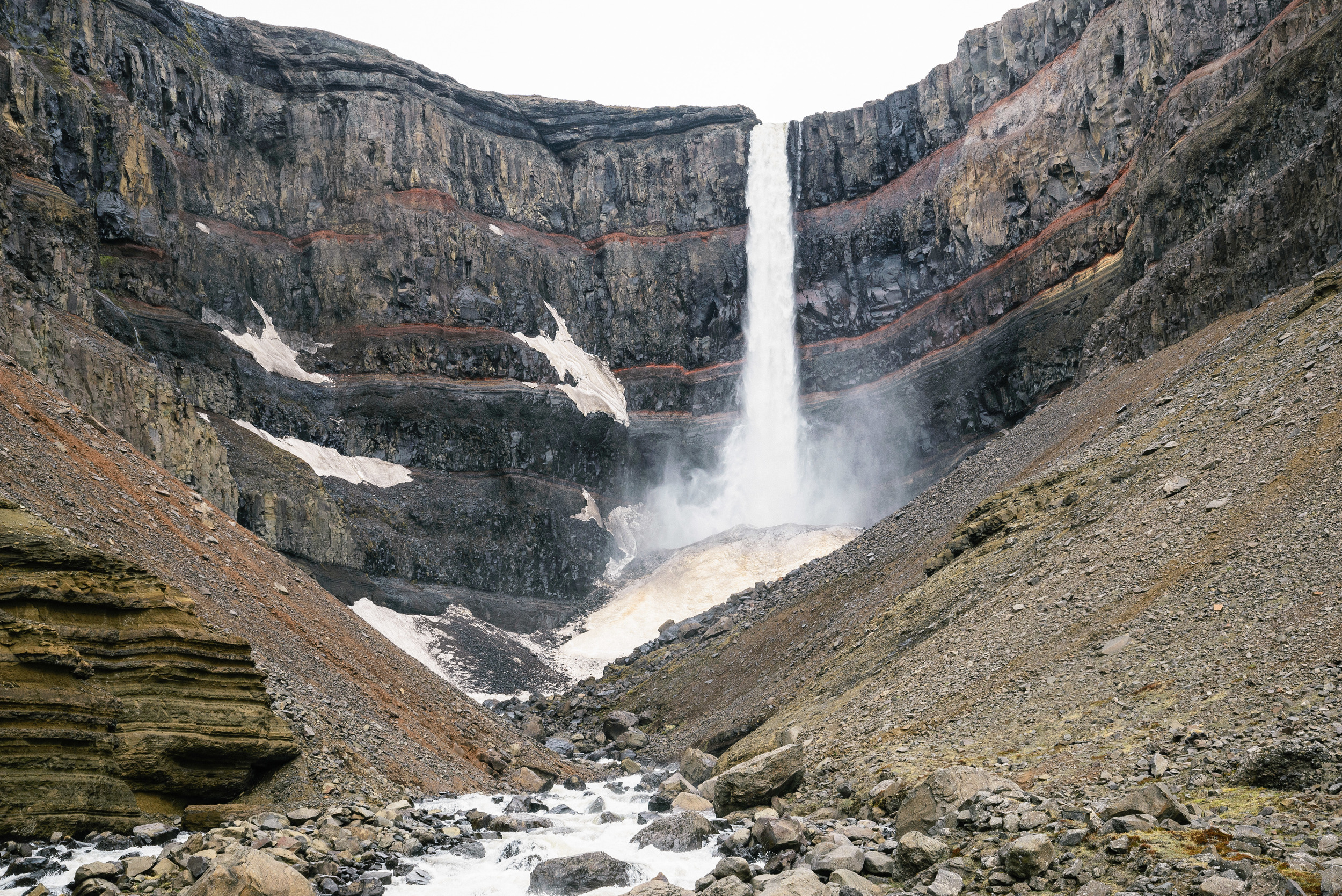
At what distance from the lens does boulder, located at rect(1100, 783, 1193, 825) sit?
7.95m

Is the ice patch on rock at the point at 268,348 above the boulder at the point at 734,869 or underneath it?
above

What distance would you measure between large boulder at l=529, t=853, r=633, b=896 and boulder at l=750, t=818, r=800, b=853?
68.4 inches

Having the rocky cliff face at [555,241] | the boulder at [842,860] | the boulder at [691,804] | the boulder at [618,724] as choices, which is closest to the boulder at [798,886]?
the boulder at [842,860]

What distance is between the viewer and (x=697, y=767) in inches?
749

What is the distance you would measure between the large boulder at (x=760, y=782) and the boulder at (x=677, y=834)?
845 millimetres

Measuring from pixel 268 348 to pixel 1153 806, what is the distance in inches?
2098

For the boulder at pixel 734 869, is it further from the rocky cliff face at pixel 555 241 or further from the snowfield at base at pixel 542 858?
the rocky cliff face at pixel 555 241

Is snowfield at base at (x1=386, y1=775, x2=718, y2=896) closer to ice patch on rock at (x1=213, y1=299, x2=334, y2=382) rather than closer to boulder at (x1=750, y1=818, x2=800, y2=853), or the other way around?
boulder at (x1=750, y1=818, x2=800, y2=853)

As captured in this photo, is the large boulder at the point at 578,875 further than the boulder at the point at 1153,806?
Yes

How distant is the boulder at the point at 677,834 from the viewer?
1260 cm

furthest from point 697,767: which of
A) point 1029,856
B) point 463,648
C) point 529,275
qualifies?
point 529,275

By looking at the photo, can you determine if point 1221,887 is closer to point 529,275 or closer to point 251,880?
point 251,880

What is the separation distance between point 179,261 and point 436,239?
1523cm

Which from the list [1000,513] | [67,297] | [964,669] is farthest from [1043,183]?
[67,297]
